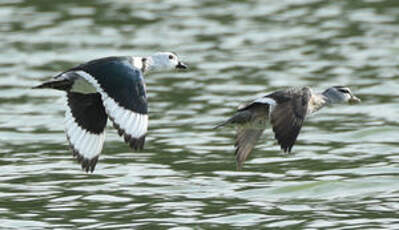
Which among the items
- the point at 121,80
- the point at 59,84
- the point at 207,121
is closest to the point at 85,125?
the point at 59,84

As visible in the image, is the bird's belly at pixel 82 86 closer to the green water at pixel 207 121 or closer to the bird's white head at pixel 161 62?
the bird's white head at pixel 161 62

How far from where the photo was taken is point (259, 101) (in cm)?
1187

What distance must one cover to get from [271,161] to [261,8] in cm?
915

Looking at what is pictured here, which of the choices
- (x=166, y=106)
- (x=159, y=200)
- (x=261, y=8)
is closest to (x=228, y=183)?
(x=159, y=200)

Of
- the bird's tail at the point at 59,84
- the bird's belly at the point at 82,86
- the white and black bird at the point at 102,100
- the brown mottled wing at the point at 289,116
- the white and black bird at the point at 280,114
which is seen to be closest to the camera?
the white and black bird at the point at 102,100

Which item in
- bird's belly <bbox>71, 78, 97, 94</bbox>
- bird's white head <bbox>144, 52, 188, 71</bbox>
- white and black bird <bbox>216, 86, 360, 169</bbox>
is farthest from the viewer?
bird's white head <bbox>144, 52, 188, 71</bbox>

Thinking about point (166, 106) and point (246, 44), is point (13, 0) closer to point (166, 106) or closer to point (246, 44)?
point (246, 44)

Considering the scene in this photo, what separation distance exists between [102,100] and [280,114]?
168 centimetres

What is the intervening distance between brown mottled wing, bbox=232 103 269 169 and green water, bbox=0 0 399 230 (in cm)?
41

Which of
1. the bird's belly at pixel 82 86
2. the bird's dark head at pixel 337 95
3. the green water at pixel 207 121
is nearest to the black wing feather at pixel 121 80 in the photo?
the bird's belly at pixel 82 86

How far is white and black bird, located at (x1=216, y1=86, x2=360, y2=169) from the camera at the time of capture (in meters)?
11.3

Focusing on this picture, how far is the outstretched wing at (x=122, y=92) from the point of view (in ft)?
36.0

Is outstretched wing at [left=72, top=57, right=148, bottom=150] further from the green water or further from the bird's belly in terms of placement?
the green water

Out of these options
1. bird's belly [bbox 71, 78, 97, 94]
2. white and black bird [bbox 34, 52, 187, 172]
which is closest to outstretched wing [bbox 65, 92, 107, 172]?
white and black bird [bbox 34, 52, 187, 172]
